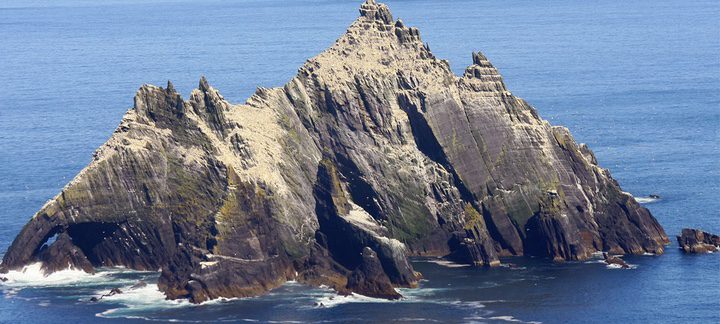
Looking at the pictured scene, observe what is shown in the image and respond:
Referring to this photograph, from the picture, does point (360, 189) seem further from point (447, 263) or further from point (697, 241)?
point (697, 241)

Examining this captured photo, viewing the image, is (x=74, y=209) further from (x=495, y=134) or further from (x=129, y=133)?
(x=495, y=134)

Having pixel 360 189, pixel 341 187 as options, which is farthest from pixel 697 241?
pixel 341 187

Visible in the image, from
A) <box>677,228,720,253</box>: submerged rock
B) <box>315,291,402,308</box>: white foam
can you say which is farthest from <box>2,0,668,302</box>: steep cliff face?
<box>677,228,720,253</box>: submerged rock

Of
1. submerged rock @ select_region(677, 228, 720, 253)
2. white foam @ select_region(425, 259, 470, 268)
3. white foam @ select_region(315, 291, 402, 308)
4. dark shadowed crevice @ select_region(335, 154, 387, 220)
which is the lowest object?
white foam @ select_region(315, 291, 402, 308)

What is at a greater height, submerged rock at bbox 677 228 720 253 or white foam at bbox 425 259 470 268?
submerged rock at bbox 677 228 720 253

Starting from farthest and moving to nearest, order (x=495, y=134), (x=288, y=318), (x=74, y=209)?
(x=495, y=134)
(x=74, y=209)
(x=288, y=318)

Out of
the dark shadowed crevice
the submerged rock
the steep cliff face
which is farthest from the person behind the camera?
the submerged rock

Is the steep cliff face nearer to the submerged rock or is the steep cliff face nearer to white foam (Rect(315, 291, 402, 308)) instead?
white foam (Rect(315, 291, 402, 308))

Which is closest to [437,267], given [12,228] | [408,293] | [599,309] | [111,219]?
[408,293]
